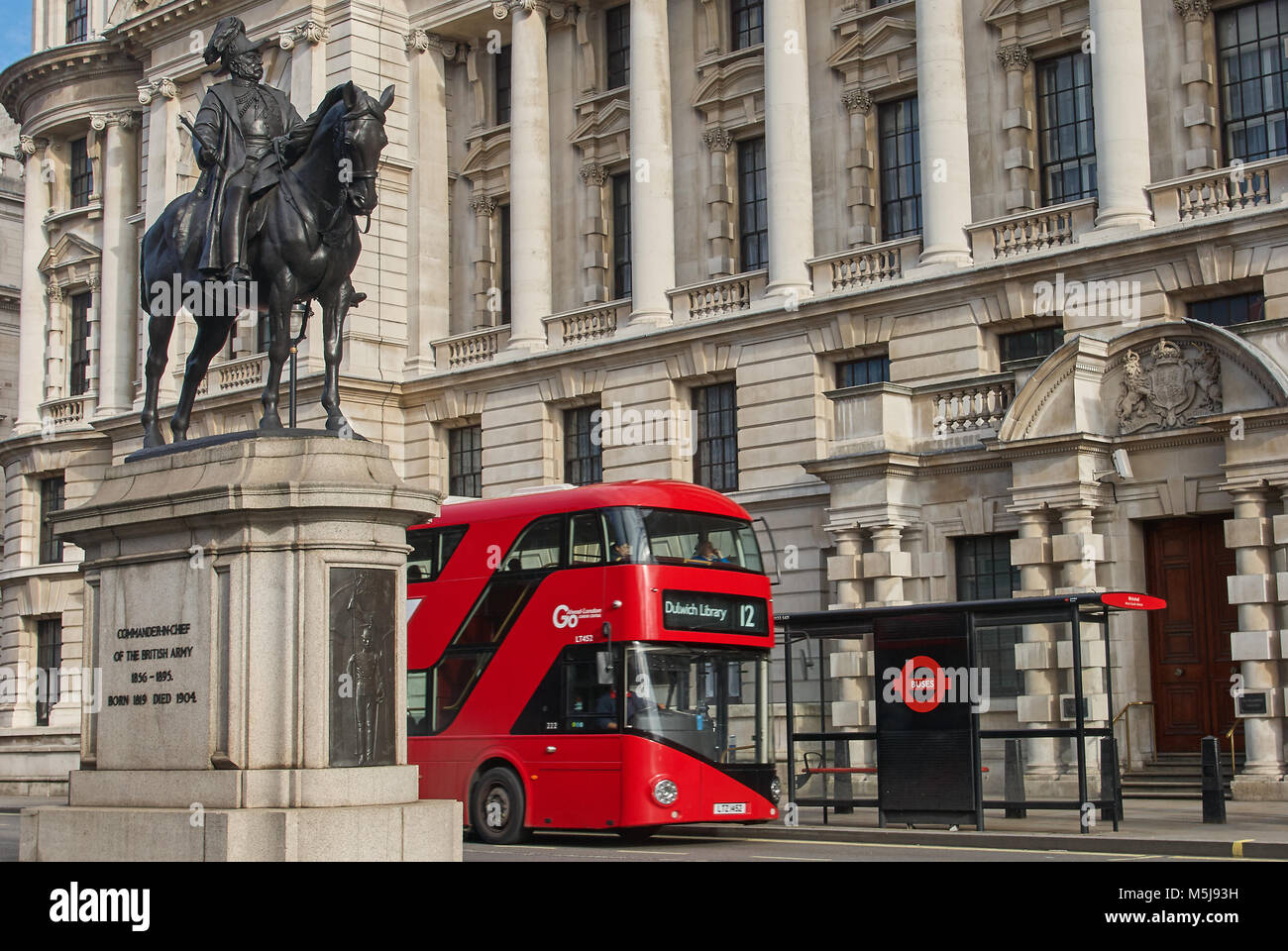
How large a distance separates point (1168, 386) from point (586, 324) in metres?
15.7

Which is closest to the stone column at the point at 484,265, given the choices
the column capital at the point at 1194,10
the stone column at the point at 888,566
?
the stone column at the point at 888,566

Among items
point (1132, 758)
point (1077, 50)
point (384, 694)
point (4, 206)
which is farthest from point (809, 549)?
point (4, 206)

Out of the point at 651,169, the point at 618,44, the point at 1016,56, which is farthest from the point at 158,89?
the point at 1016,56

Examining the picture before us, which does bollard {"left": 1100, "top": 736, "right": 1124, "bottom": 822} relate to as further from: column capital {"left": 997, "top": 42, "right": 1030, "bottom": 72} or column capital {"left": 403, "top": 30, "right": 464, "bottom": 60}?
column capital {"left": 403, "top": 30, "right": 464, "bottom": 60}

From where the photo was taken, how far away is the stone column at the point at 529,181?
37.7 meters

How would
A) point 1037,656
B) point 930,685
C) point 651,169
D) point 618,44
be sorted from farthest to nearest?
point 618,44 → point 651,169 → point 1037,656 → point 930,685

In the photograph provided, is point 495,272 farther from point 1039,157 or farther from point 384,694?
point 384,694

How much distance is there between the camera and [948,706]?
20.8 metres

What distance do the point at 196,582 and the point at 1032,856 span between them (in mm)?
9730

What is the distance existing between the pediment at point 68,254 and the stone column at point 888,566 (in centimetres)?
3035

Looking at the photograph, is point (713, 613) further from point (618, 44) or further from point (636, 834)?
point (618, 44)

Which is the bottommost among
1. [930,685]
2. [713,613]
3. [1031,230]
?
[930,685]

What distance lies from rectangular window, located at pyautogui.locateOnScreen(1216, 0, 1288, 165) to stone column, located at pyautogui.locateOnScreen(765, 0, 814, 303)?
26.7 feet

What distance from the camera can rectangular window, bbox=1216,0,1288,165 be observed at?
91.9ft
